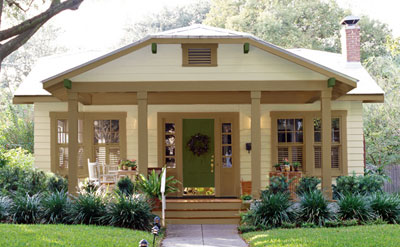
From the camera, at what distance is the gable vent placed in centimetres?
1142

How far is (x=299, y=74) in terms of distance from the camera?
11453mm

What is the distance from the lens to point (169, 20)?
4572cm

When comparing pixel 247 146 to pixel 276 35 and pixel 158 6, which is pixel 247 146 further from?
pixel 158 6

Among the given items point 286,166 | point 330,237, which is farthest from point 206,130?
point 330,237

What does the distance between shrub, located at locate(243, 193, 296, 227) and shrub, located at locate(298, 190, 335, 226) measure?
0.77 feet

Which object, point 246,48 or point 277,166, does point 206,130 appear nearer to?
point 277,166

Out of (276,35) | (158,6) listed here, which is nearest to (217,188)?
(276,35)

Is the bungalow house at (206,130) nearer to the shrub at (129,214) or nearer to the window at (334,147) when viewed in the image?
the window at (334,147)

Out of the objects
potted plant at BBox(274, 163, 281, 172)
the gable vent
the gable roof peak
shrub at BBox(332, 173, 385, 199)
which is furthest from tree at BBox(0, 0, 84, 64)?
shrub at BBox(332, 173, 385, 199)

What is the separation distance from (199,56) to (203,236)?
422 cm

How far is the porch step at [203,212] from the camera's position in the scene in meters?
11.3

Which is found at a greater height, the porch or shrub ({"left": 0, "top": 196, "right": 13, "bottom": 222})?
the porch

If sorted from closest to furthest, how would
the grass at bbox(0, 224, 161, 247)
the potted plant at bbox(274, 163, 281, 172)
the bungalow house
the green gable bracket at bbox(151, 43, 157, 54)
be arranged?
the grass at bbox(0, 224, 161, 247)
the green gable bracket at bbox(151, 43, 157, 54)
the potted plant at bbox(274, 163, 281, 172)
the bungalow house

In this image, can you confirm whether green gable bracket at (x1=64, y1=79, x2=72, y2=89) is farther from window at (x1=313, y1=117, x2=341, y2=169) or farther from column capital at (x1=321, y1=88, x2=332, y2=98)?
window at (x1=313, y1=117, x2=341, y2=169)
